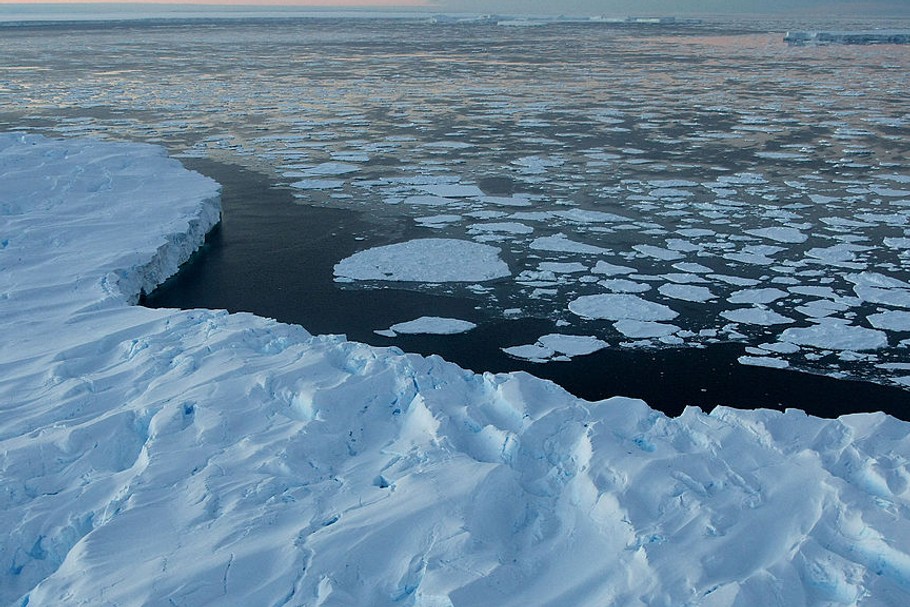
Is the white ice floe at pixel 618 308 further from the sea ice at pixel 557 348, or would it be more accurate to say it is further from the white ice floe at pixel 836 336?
the white ice floe at pixel 836 336

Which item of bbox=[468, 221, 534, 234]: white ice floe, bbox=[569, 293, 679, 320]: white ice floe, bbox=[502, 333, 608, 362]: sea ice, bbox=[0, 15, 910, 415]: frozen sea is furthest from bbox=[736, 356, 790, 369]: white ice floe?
bbox=[468, 221, 534, 234]: white ice floe

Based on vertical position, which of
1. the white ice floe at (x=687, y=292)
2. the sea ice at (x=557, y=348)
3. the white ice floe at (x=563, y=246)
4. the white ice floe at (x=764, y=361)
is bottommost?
the white ice floe at (x=563, y=246)

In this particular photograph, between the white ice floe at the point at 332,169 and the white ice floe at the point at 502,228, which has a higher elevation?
the white ice floe at the point at 502,228

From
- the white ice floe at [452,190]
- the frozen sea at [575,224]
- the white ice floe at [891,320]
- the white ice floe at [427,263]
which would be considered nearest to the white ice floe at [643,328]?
the frozen sea at [575,224]

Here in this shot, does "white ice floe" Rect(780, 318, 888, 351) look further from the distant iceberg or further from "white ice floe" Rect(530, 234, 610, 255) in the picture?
the distant iceberg

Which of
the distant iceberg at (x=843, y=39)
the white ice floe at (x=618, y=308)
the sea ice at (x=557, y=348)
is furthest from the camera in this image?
the distant iceberg at (x=843, y=39)

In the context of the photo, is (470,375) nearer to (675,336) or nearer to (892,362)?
(675,336)

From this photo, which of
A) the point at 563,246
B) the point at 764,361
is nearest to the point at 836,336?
the point at 764,361

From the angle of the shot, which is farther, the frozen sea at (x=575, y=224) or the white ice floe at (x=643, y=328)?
the white ice floe at (x=643, y=328)

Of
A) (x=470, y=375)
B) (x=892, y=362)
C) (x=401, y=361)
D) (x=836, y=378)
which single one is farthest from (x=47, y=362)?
(x=892, y=362)
